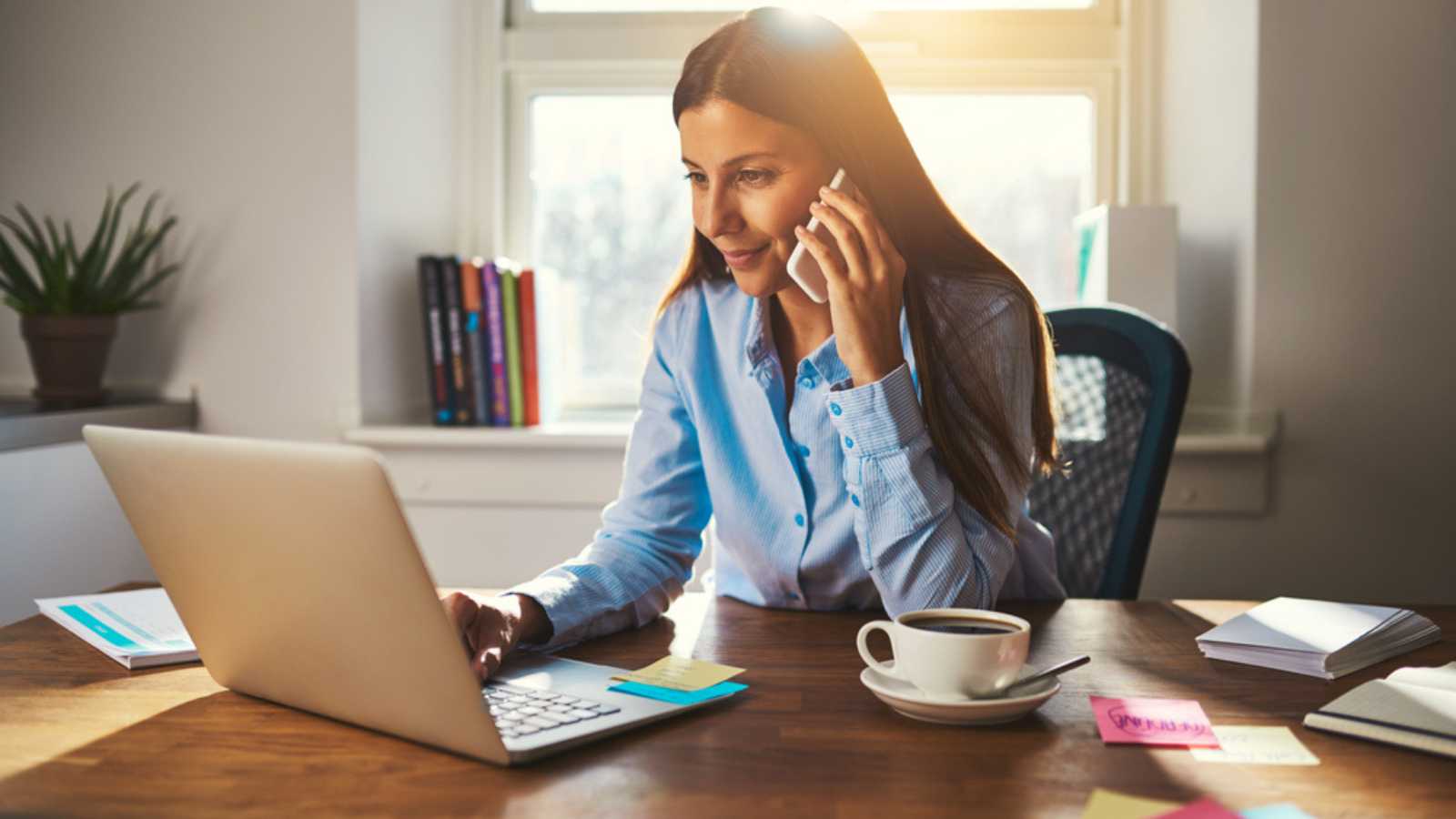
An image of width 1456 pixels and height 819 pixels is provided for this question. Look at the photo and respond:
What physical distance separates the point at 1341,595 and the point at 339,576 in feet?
6.77

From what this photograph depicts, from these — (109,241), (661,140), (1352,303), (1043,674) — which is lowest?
(1043,674)

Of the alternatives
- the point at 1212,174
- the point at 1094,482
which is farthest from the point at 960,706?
the point at 1212,174

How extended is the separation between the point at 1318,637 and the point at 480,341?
1.69m

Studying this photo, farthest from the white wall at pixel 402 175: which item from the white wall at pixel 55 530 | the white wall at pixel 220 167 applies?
the white wall at pixel 55 530

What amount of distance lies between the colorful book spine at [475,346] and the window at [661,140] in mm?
115

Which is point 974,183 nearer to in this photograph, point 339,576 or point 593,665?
point 593,665

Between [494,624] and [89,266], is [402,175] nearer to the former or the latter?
[89,266]

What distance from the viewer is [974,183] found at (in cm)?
261

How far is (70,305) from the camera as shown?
2.23 meters

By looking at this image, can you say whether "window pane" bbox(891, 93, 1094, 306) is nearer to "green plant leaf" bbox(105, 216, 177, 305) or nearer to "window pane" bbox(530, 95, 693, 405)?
"window pane" bbox(530, 95, 693, 405)

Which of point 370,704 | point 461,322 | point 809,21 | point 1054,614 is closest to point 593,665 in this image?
point 370,704

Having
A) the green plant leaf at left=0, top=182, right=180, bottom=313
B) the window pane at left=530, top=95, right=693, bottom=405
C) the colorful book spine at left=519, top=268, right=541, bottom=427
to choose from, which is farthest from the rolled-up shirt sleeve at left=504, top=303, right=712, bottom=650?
the green plant leaf at left=0, top=182, right=180, bottom=313

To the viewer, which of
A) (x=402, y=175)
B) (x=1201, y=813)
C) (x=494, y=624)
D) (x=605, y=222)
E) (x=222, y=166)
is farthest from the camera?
(x=605, y=222)

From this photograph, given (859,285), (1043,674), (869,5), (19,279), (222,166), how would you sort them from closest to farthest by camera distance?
1. (1043,674)
2. (859,285)
3. (19,279)
4. (222,166)
5. (869,5)
